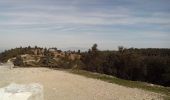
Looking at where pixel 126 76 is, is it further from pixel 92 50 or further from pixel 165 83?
pixel 92 50

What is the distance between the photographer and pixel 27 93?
6.49 m

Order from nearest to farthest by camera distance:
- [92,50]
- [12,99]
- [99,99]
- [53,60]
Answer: [12,99] < [99,99] < [92,50] < [53,60]

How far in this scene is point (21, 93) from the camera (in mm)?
6410

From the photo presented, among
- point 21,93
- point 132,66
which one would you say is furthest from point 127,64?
point 21,93

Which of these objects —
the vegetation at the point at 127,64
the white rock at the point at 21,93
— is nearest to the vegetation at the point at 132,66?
the vegetation at the point at 127,64

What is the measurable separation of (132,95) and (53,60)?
7089 cm

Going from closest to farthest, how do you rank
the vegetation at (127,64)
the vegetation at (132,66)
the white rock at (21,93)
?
the white rock at (21,93) < the vegetation at (132,66) < the vegetation at (127,64)

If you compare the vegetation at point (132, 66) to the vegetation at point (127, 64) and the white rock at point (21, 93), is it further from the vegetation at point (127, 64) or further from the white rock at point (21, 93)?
the white rock at point (21, 93)

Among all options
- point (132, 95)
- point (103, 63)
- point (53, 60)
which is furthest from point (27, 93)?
point (53, 60)

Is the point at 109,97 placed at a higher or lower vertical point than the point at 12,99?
lower

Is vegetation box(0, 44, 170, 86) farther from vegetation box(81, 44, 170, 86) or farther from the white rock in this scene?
the white rock

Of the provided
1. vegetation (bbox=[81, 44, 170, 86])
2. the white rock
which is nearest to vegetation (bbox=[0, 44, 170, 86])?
vegetation (bbox=[81, 44, 170, 86])

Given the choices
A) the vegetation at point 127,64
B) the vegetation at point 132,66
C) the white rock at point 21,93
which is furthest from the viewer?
the vegetation at point 127,64

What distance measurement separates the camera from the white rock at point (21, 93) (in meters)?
6.34
